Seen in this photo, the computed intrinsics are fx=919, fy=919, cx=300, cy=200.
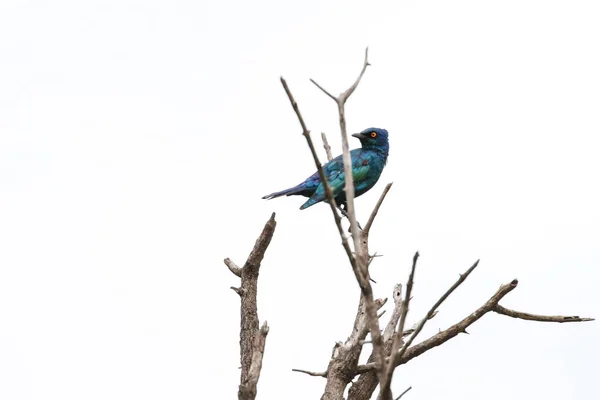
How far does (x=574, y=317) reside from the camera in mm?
8609

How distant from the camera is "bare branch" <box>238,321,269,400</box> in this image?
7.16 meters

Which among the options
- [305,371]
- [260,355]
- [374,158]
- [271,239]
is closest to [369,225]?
[271,239]

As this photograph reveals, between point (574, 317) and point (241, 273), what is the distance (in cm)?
354

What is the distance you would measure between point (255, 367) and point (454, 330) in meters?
2.68

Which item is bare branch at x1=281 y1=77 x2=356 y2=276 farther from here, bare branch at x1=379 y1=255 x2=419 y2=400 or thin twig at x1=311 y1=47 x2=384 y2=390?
bare branch at x1=379 y1=255 x2=419 y2=400

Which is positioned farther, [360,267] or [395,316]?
[395,316]

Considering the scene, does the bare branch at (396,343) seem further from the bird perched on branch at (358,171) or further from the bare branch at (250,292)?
the bird perched on branch at (358,171)

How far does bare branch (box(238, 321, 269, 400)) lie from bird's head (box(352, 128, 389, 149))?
681 centimetres

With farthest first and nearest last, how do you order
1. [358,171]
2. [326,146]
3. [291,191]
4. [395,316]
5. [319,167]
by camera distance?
1. [358,171]
2. [291,191]
3. [326,146]
4. [395,316]
5. [319,167]

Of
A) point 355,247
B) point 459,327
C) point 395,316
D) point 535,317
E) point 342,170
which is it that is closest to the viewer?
point 355,247

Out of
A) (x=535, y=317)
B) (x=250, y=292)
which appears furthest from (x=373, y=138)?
(x=535, y=317)

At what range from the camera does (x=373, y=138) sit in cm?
1366

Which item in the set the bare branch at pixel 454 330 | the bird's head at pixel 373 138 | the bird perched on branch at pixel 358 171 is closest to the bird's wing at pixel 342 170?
the bird perched on branch at pixel 358 171

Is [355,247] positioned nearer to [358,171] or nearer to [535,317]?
[535,317]
